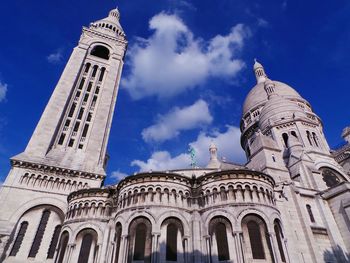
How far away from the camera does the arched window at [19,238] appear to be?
77.2 feet

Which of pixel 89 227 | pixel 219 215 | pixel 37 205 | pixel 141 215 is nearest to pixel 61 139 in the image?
pixel 37 205

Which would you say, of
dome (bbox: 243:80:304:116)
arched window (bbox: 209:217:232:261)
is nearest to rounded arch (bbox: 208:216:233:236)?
arched window (bbox: 209:217:232:261)

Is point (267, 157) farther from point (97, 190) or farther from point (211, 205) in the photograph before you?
point (97, 190)

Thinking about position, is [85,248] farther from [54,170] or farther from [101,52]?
[101,52]

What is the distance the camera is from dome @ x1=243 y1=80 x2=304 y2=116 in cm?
4981

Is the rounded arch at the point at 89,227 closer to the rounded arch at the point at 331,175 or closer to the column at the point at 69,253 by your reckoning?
the column at the point at 69,253

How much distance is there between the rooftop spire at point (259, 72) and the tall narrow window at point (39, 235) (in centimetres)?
5124

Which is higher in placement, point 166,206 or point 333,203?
point 333,203

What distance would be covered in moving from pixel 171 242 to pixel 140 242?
239cm

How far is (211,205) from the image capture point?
2114 centimetres

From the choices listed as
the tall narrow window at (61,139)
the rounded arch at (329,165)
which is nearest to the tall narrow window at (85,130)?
the tall narrow window at (61,139)

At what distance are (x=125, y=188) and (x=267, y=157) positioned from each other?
15985 millimetres

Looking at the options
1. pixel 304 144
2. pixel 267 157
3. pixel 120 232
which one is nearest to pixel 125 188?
pixel 120 232

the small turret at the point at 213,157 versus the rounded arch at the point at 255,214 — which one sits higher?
the small turret at the point at 213,157
